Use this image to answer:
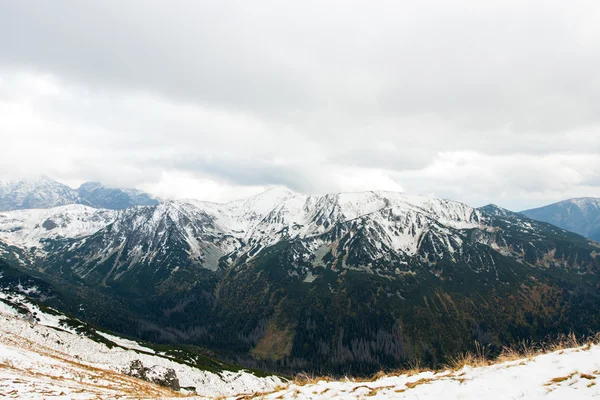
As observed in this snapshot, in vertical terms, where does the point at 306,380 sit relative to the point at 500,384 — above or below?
below

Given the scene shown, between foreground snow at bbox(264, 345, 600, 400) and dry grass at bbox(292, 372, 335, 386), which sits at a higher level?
foreground snow at bbox(264, 345, 600, 400)

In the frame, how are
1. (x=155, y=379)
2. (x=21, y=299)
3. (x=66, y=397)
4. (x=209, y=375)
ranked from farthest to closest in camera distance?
(x=21, y=299) → (x=209, y=375) → (x=155, y=379) → (x=66, y=397)

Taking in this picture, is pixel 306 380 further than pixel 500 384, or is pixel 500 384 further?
pixel 306 380

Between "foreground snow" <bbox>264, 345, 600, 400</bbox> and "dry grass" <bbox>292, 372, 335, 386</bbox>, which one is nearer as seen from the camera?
"foreground snow" <bbox>264, 345, 600, 400</bbox>

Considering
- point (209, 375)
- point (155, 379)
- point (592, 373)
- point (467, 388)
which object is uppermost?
point (592, 373)

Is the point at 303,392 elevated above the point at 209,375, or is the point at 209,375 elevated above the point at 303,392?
the point at 303,392

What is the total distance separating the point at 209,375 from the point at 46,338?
49181 mm

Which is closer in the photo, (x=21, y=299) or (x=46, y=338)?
(x=46, y=338)

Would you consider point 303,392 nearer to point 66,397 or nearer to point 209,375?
point 66,397

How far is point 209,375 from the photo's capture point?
103562 millimetres

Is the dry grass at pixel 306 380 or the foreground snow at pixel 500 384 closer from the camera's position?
the foreground snow at pixel 500 384

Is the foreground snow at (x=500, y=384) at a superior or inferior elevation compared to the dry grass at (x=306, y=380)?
superior

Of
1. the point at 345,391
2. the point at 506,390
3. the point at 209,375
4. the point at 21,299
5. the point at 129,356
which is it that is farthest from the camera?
the point at 21,299

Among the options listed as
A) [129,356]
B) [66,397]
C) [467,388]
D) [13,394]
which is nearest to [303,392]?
[467,388]
